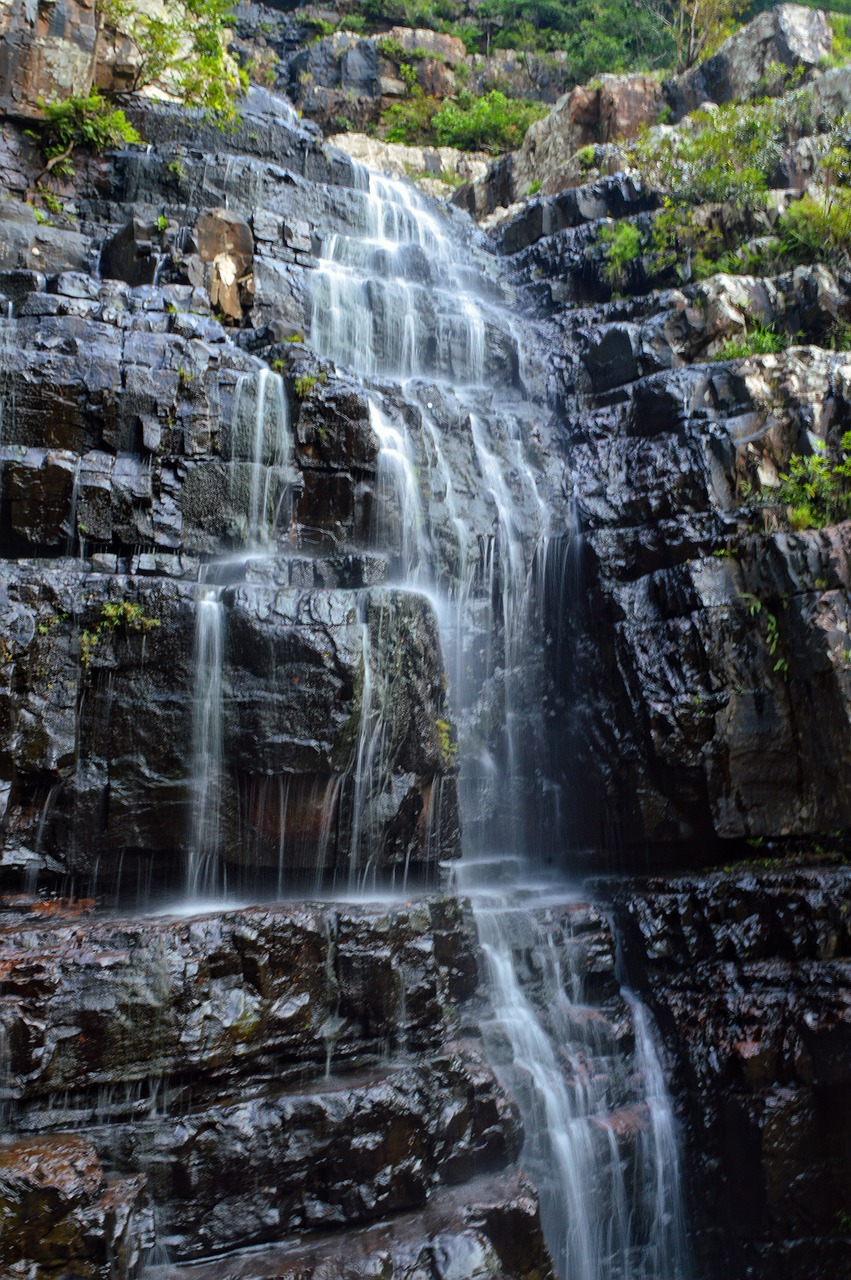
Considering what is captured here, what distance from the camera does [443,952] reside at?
20.1ft

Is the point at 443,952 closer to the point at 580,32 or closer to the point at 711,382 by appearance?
the point at 711,382

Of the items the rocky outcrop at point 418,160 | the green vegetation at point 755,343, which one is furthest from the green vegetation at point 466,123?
the green vegetation at point 755,343

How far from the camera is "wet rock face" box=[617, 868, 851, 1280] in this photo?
630cm

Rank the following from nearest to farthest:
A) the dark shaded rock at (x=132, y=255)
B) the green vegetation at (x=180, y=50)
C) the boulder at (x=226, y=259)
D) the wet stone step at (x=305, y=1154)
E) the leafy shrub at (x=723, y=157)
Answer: the wet stone step at (x=305, y=1154) < the dark shaded rock at (x=132, y=255) < the boulder at (x=226, y=259) < the leafy shrub at (x=723, y=157) < the green vegetation at (x=180, y=50)

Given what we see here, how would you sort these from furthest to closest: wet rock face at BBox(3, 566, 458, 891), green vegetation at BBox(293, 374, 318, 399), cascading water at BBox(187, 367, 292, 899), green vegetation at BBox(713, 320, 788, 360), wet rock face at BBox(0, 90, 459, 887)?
1. green vegetation at BBox(713, 320, 788, 360)
2. green vegetation at BBox(293, 374, 318, 399)
3. cascading water at BBox(187, 367, 292, 899)
4. wet rock face at BBox(0, 90, 459, 887)
5. wet rock face at BBox(3, 566, 458, 891)

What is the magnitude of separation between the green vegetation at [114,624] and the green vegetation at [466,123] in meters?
20.2

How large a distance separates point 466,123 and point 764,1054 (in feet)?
74.4

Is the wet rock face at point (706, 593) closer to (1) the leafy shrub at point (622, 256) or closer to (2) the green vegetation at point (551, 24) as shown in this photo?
(1) the leafy shrub at point (622, 256)

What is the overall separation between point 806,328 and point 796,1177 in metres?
9.39

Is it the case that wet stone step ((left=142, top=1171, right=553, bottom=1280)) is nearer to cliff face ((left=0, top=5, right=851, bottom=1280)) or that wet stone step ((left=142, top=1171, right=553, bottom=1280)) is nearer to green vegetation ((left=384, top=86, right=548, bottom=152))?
cliff face ((left=0, top=5, right=851, bottom=1280))

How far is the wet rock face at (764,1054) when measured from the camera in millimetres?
6305

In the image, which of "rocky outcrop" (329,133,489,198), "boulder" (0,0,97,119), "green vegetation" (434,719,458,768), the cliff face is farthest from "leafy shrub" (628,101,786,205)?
"green vegetation" (434,719,458,768)

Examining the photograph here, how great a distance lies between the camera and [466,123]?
22312 mm

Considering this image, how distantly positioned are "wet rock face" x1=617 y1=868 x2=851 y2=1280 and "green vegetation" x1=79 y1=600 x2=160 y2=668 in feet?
15.7
